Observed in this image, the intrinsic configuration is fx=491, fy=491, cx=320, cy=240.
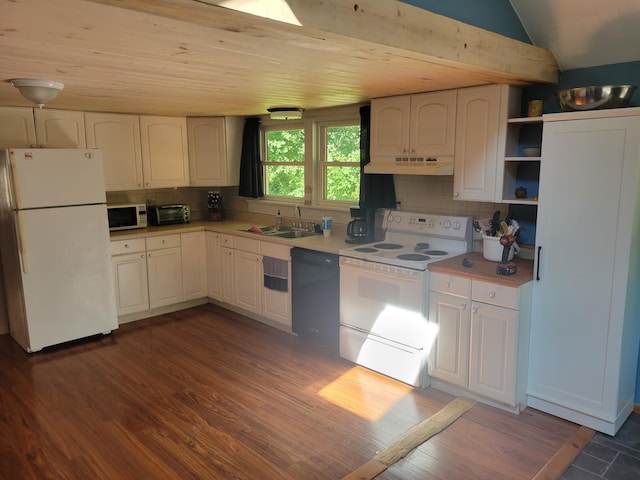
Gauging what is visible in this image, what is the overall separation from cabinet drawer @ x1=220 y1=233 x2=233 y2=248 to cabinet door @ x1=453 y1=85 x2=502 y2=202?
8.00ft

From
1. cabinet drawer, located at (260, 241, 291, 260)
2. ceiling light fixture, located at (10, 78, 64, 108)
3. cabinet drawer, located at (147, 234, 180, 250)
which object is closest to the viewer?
ceiling light fixture, located at (10, 78, 64, 108)

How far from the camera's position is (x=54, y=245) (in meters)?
4.05

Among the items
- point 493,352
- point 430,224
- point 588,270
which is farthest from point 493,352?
point 430,224

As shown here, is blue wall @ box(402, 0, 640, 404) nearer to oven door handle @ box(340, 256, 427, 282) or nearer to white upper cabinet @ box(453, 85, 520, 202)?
white upper cabinet @ box(453, 85, 520, 202)

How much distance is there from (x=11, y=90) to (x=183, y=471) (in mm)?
2698

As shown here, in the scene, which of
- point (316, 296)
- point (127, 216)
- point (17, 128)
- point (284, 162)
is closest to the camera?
point (316, 296)

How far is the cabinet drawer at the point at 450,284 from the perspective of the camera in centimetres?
315

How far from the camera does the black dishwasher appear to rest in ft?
13.0

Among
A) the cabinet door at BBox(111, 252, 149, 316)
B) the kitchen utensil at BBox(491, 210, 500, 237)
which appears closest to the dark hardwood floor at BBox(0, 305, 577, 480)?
the cabinet door at BBox(111, 252, 149, 316)

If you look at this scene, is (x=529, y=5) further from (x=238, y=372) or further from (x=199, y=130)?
(x=199, y=130)

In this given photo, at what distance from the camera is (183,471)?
2.57m

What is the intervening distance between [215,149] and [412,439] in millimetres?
Answer: 3733

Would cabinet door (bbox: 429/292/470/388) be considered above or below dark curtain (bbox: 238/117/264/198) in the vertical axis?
below

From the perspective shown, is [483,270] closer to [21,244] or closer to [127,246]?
[127,246]
